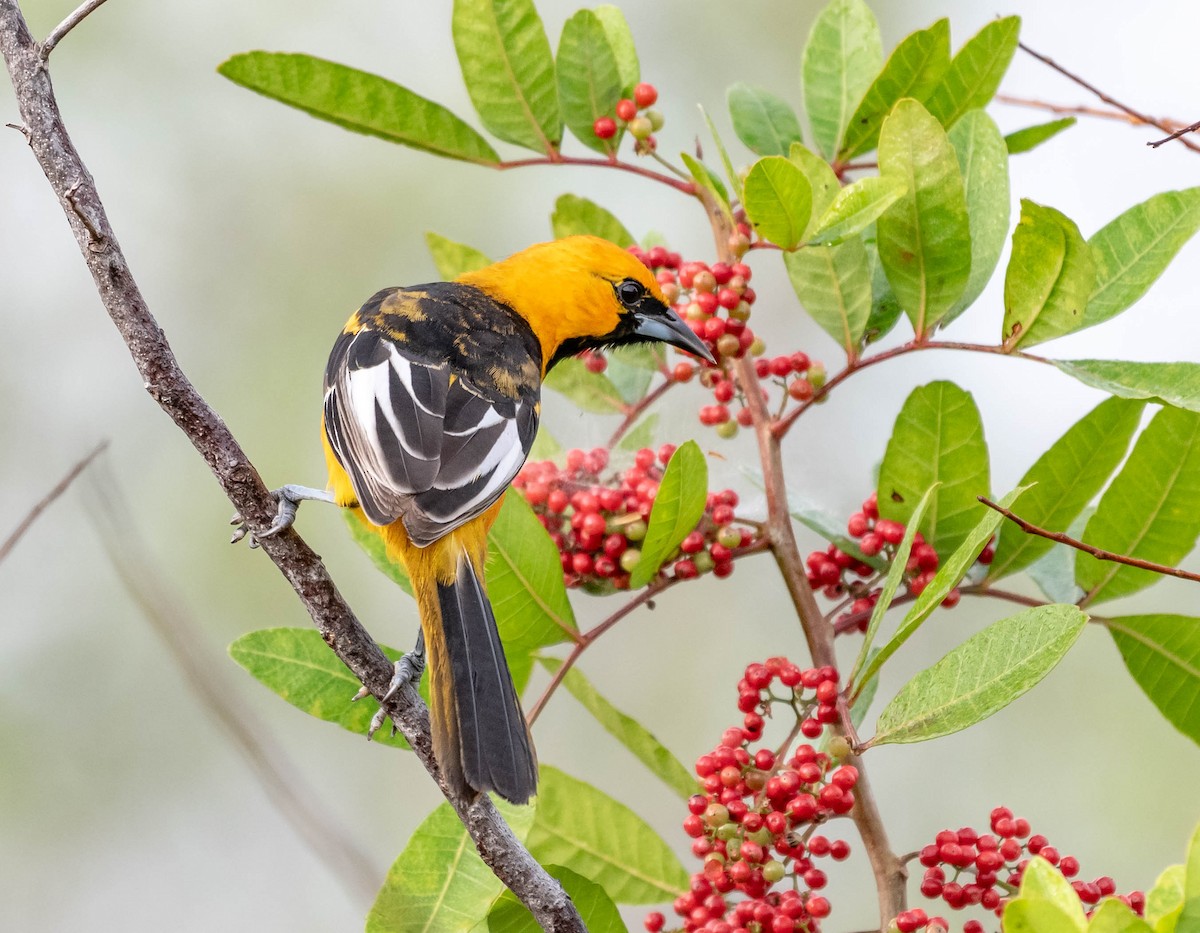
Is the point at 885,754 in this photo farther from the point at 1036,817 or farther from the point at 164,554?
the point at 164,554

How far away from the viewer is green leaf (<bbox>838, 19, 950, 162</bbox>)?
2.41 meters

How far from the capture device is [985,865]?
2021mm

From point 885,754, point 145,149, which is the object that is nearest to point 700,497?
point 885,754

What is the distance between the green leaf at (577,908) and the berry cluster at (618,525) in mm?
564

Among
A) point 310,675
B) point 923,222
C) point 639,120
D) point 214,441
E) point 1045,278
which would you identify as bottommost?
point 310,675

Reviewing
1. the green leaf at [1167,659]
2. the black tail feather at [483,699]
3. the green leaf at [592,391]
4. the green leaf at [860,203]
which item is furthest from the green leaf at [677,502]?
the green leaf at [592,391]

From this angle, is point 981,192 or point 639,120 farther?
point 639,120

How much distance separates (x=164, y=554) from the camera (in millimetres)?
6449

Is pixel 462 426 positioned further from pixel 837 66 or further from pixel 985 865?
pixel 985 865

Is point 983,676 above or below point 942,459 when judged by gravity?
below

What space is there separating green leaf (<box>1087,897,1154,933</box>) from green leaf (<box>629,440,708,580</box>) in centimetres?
99

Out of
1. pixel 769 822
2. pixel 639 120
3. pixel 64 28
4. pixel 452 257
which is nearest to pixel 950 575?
pixel 769 822

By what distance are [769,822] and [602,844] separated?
0.51 m

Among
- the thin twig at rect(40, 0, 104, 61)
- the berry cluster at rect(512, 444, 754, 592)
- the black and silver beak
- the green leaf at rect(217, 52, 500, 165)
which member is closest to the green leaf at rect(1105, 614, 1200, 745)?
the berry cluster at rect(512, 444, 754, 592)
